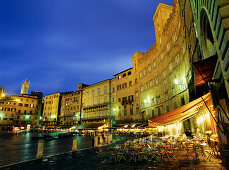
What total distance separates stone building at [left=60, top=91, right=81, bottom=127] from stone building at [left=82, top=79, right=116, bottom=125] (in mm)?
3720

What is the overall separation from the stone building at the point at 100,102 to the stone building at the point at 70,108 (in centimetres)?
372

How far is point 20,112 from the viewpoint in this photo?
2594 inches

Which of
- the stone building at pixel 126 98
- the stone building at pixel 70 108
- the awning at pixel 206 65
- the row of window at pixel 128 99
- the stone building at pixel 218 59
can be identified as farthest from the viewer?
the stone building at pixel 70 108

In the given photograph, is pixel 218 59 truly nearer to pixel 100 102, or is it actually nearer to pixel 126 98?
pixel 126 98

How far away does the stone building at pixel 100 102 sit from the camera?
1717 inches

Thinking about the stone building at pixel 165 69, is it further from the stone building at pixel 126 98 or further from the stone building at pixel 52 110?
the stone building at pixel 52 110

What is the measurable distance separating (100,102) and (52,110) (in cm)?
2982

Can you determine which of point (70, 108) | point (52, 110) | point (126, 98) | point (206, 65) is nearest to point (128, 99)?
point (126, 98)

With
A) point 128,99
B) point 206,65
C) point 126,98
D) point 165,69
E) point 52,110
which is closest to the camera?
point 206,65

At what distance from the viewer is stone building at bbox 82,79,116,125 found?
4361 cm

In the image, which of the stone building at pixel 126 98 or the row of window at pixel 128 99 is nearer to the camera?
the stone building at pixel 126 98

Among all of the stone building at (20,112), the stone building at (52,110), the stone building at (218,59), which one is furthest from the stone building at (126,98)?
the stone building at (20,112)

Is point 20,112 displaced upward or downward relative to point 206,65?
upward

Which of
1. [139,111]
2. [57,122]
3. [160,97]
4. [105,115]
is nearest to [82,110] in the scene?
[105,115]
